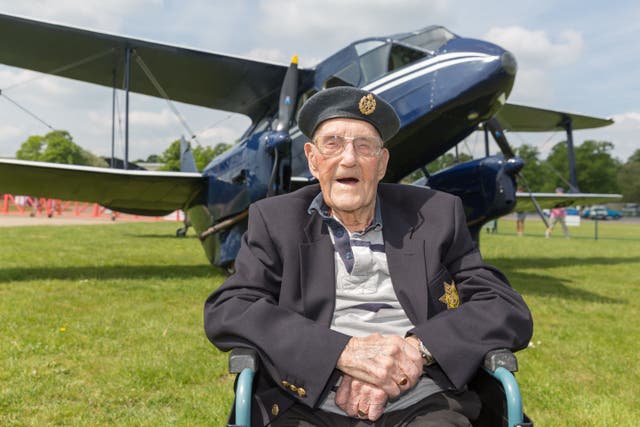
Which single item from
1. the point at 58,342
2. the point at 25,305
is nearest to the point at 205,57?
the point at 25,305

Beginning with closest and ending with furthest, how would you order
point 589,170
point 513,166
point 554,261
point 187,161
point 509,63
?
point 509,63 < point 513,166 < point 187,161 < point 554,261 < point 589,170

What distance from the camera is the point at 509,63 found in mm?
5930

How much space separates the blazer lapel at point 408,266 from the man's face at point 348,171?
169 millimetres

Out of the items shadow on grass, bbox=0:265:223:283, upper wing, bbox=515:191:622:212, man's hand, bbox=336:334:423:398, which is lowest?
shadow on grass, bbox=0:265:223:283

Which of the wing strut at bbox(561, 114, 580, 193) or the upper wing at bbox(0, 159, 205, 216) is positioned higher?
the wing strut at bbox(561, 114, 580, 193)

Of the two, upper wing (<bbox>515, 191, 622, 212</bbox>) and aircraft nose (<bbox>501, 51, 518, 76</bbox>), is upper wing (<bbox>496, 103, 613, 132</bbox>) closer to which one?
upper wing (<bbox>515, 191, 622, 212</bbox>)

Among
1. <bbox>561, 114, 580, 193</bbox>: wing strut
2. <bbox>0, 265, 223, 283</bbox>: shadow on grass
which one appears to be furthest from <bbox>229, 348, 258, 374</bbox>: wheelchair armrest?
<bbox>561, 114, 580, 193</bbox>: wing strut

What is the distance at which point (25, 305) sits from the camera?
5.99 metres

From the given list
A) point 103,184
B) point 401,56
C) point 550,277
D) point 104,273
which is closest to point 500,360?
point 401,56

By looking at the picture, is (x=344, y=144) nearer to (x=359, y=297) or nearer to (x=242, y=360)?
(x=359, y=297)

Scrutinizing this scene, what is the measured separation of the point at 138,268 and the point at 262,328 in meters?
8.44

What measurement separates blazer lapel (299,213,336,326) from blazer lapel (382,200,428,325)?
0.24 meters

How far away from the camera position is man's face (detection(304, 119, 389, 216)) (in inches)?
80.4

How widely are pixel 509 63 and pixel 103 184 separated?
6.86 m
